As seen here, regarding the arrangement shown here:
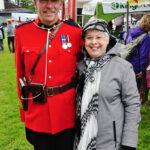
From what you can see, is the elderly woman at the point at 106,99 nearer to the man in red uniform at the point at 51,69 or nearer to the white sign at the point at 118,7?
the man in red uniform at the point at 51,69

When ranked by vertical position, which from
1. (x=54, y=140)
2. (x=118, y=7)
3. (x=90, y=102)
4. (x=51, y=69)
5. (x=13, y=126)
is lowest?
(x=13, y=126)

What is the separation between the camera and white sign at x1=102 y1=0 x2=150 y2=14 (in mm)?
5488

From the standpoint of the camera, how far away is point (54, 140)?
2064 mm

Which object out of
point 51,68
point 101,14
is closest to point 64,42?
point 51,68

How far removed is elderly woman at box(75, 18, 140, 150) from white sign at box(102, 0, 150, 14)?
4.08 metres

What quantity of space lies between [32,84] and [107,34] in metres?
0.75

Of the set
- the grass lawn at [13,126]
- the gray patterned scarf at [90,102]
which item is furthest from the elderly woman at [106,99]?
the grass lawn at [13,126]

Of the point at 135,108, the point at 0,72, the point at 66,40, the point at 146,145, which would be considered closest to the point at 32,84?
the point at 66,40

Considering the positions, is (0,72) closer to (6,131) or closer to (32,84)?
(6,131)

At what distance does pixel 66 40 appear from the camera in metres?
1.96

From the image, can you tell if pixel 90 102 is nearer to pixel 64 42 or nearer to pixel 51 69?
pixel 51 69

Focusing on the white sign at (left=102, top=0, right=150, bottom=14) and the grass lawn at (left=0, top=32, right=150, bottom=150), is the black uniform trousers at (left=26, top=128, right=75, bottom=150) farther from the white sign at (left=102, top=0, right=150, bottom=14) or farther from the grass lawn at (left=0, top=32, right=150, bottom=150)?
the white sign at (left=102, top=0, right=150, bottom=14)

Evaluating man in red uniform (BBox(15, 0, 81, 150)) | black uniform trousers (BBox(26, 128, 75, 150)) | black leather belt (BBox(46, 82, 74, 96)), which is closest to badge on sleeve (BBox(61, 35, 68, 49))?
man in red uniform (BBox(15, 0, 81, 150))

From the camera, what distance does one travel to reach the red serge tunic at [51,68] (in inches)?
74.7
